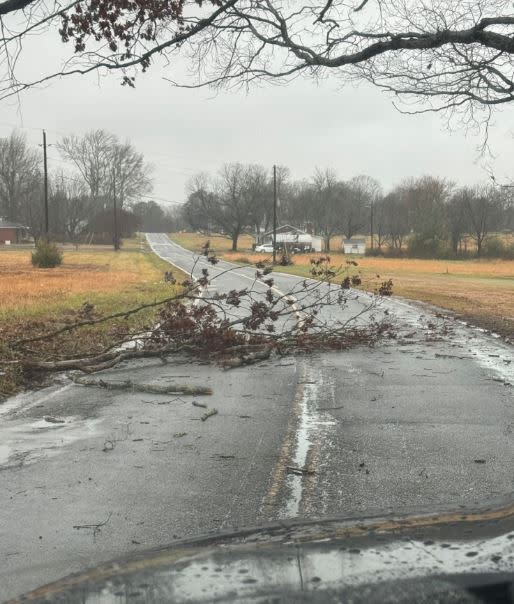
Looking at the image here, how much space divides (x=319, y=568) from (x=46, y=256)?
39101 mm

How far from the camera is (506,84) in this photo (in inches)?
734

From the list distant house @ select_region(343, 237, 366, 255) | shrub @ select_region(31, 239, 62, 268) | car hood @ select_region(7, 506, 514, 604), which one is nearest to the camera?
car hood @ select_region(7, 506, 514, 604)

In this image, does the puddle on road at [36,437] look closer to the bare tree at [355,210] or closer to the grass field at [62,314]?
the grass field at [62,314]

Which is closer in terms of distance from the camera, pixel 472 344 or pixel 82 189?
pixel 472 344

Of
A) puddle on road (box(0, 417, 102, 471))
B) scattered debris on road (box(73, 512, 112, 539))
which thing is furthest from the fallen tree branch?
scattered debris on road (box(73, 512, 112, 539))

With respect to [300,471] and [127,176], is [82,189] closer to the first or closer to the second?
[127,176]

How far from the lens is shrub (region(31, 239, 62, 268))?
129ft

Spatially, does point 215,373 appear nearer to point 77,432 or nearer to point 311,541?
point 77,432

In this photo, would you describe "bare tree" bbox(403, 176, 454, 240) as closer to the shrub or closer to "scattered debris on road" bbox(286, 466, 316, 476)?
the shrub

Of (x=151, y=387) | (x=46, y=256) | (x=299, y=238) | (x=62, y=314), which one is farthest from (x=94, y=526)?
(x=299, y=238)

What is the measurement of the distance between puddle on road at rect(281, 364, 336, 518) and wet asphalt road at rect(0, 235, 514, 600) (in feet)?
0.05

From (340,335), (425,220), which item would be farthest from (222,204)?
(340,335)

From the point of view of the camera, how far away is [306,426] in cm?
602

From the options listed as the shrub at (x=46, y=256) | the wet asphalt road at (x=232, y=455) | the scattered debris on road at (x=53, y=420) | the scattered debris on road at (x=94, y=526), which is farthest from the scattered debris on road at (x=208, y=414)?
the shrub at (x=46, y=256)
